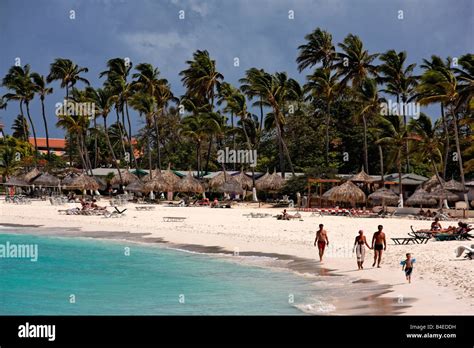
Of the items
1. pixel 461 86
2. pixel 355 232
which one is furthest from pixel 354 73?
pixel 355 232

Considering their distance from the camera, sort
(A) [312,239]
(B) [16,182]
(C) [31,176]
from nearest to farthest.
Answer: (A) [312,239]
(B) [16,182]
(C) [31,176]

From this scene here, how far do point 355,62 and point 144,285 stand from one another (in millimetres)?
32651

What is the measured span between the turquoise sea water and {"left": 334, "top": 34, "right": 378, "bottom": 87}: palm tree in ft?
88.1

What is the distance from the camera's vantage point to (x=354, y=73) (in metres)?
44.6

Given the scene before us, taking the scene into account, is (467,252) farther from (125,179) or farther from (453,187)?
(125,179)

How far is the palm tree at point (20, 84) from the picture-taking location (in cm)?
5931

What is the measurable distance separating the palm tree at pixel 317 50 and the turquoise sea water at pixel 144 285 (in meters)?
31.4

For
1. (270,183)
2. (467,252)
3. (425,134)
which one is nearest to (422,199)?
(425,134)

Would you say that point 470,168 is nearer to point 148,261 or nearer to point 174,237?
point 174,237

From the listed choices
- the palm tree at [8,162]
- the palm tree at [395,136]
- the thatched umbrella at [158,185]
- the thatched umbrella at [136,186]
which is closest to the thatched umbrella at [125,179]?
the thatched umbrella at [136,186]

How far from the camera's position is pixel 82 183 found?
46188 mm

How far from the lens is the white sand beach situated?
13.0 m

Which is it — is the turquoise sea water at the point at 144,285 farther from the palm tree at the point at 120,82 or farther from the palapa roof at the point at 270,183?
the palm tree at the point at 120,82

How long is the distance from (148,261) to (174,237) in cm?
536
